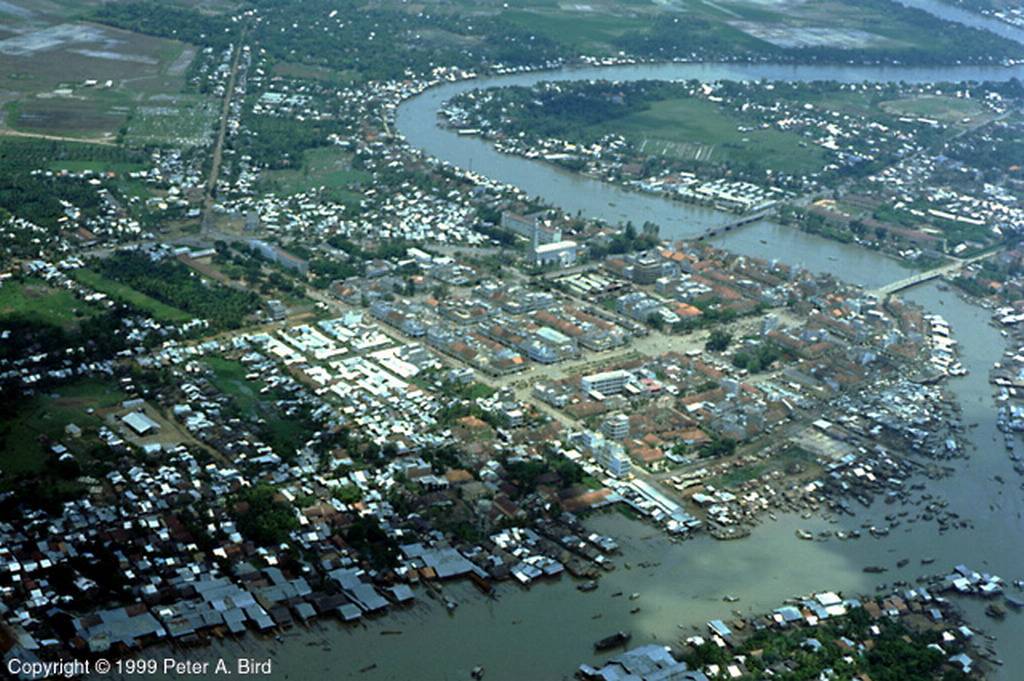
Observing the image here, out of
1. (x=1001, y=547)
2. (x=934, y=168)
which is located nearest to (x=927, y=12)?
(x=934, y=168)

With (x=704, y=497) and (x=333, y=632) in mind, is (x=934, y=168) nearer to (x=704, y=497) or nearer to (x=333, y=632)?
(x=704, y=497)

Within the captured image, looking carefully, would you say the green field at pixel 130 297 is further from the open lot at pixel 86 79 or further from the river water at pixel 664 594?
the open lot at pixel 86 79

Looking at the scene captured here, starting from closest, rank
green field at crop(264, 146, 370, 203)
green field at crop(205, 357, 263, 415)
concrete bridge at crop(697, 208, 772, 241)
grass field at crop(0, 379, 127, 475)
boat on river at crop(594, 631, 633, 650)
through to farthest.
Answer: boat on river at crop(594, 631, 633, 650) → grass field at crop(0, 379, 127, 475) → green field at crop(205, 357, 263, 415) → concrete bridge at crop(697, 208, 772, 241) → green field at crop(264, 146, 370, 203)

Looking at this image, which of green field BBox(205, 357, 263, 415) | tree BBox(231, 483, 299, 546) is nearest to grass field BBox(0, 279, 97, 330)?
green field BBox(205, 357, 263, 415)

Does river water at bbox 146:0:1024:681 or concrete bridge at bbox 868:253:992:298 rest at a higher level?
concrete bridge at bbox 868:253:992:298

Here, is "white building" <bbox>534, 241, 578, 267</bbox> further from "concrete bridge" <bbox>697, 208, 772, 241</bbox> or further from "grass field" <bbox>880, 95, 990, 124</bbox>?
"grass field" <bbox>880, 95, 990, 124</bbox>
